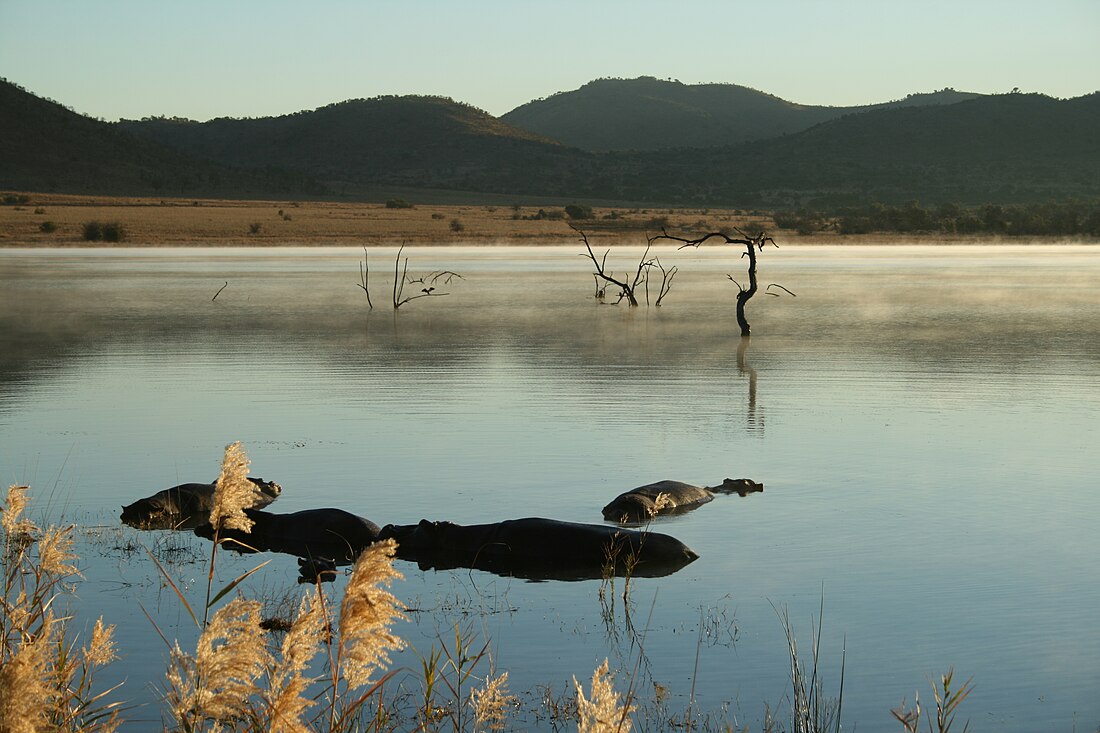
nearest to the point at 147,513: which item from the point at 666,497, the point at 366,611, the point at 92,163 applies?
the point at 666,497

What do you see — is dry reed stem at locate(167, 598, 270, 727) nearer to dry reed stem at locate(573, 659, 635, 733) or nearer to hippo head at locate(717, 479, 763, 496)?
dry reed stem at locate(573, 659, 635, 733)

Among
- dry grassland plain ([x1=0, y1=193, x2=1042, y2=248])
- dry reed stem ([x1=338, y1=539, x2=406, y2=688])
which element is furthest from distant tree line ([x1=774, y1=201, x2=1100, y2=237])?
dry reed stem ([x1=338, y1=539, x2=406, y2=688])

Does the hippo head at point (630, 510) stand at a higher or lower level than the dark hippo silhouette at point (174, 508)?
higher

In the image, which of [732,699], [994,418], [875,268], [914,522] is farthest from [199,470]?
[875,268]

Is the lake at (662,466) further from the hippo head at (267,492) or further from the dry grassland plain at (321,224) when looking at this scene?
the dry grassland plain at (321,224)

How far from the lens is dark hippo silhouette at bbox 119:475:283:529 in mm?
9789

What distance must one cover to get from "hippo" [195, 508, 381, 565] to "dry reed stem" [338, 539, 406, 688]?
5523 mm

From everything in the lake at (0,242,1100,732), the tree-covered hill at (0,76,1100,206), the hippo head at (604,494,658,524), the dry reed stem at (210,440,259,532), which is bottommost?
the lake at (0,242,1100,732)

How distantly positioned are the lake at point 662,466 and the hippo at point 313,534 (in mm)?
246

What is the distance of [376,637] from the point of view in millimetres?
3213

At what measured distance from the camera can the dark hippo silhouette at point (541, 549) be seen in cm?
862

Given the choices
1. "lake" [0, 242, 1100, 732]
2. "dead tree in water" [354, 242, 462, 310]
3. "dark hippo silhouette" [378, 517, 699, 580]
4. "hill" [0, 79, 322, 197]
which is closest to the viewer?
"lake" [0, 242, 1100, 732]

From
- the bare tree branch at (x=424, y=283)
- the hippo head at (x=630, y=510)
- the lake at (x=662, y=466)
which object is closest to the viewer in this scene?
the lake at (x=662, y=466)

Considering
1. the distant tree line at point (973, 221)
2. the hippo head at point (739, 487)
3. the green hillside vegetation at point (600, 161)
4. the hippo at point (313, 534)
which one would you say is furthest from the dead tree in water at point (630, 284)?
the green hillside vegetation at point (600, 161)
